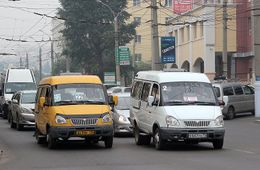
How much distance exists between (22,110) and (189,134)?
12449mm

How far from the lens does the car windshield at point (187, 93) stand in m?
18.2

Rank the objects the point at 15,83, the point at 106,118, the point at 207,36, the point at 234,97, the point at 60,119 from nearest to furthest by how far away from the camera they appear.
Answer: the point at 60,119, the point at 106,118, the point at 234,97, the point at 15,83, the point at 207,36

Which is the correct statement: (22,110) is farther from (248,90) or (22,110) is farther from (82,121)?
(248,90)

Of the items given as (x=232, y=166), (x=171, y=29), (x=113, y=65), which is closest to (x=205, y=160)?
(x=232, y=166)

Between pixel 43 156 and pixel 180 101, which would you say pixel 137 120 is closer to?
pixel 180 101

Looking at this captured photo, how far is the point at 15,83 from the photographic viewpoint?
38812mm

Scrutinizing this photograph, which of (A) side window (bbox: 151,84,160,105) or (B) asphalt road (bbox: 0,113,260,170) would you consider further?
(A) side window (bbox: 151,84,160,105)

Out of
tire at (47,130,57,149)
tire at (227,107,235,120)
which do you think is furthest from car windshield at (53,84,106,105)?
tire at (227,107,235,120)

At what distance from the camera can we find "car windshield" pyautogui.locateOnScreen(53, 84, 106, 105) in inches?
739

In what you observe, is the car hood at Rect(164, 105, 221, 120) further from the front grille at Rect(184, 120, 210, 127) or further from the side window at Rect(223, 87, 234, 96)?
the side window at Rect(223, 87, 234, 96)

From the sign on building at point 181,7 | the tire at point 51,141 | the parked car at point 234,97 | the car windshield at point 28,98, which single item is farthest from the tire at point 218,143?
the sign on building at point 181,7

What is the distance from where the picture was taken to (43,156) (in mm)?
17172

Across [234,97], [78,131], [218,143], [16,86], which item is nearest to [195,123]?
[218,143]

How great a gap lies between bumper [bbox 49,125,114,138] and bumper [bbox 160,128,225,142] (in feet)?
5.61
